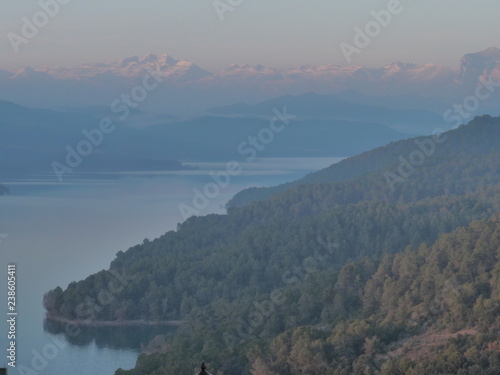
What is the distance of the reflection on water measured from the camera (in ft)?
92.7

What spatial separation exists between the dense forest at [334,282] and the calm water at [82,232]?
1.84 metres

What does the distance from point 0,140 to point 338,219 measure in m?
75.6

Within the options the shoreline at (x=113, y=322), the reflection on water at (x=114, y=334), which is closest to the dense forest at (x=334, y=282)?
the shoreline at (x=113, y=322)

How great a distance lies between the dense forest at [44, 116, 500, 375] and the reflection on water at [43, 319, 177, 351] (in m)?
0.69

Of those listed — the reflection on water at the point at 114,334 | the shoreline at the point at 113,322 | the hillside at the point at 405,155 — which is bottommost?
the reflection on water at the point at 114,334

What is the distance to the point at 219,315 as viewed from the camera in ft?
90.9

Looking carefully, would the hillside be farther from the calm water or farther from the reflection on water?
the reflection on water

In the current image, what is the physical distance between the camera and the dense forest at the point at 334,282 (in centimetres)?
1909

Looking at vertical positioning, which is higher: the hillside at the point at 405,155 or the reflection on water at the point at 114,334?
the hillside at the point at 405,155

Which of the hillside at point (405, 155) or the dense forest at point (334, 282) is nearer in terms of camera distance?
the dense forest at point (334, 282)

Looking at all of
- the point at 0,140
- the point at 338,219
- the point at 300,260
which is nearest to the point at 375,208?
the point at 338,219

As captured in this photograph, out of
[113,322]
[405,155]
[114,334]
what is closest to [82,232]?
[113,322]

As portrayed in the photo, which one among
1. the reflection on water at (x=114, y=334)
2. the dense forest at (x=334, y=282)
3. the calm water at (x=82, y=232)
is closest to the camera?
the dense forest at (x=334, y=282)

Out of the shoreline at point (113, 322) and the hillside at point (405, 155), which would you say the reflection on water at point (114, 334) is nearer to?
the shoreline at point (113, 322)
